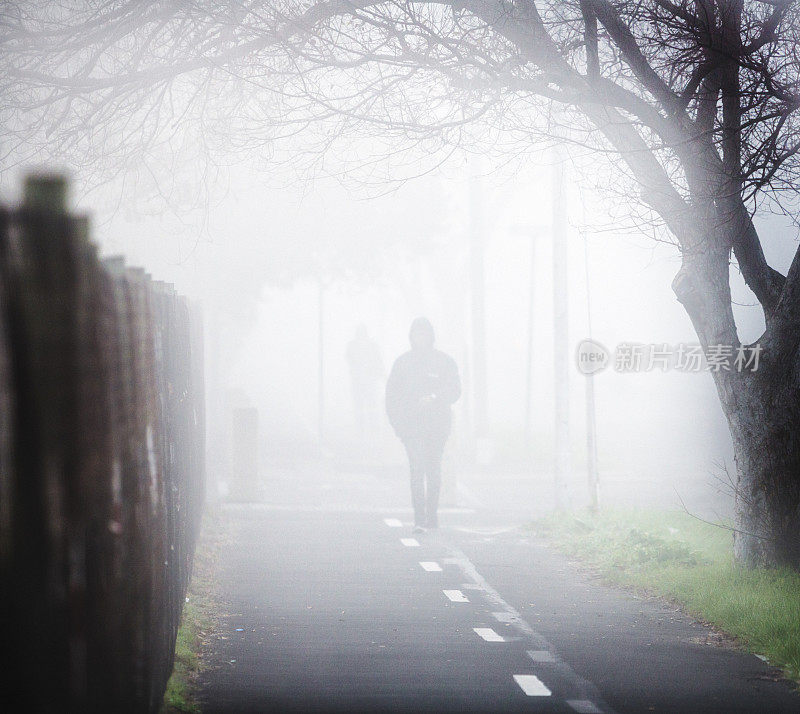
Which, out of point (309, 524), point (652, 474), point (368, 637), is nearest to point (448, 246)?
point (652, 474)

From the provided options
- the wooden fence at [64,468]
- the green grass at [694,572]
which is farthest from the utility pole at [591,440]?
the wooden fence at [64,468]

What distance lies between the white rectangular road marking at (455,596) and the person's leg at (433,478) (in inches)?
147

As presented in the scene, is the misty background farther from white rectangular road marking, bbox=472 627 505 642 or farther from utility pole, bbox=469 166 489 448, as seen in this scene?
white rectangular road marking, bbox=472 627 505 642

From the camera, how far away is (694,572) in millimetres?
8938

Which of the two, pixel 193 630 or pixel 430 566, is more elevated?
pixel 193 630

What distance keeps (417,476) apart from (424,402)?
0.80m

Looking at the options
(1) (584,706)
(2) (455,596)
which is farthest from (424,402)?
(1) (584,706)

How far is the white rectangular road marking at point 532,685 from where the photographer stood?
576 cm

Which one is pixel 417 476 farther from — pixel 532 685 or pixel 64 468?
pixel 64 468

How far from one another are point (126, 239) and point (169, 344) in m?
19.8

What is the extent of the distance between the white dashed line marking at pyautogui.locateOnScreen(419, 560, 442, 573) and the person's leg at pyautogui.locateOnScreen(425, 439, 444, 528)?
7.31 ft

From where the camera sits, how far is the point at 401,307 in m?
53.7

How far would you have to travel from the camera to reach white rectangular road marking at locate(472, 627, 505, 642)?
709 cm

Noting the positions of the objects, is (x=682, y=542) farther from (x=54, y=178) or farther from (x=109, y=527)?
(x=54, y=178)
